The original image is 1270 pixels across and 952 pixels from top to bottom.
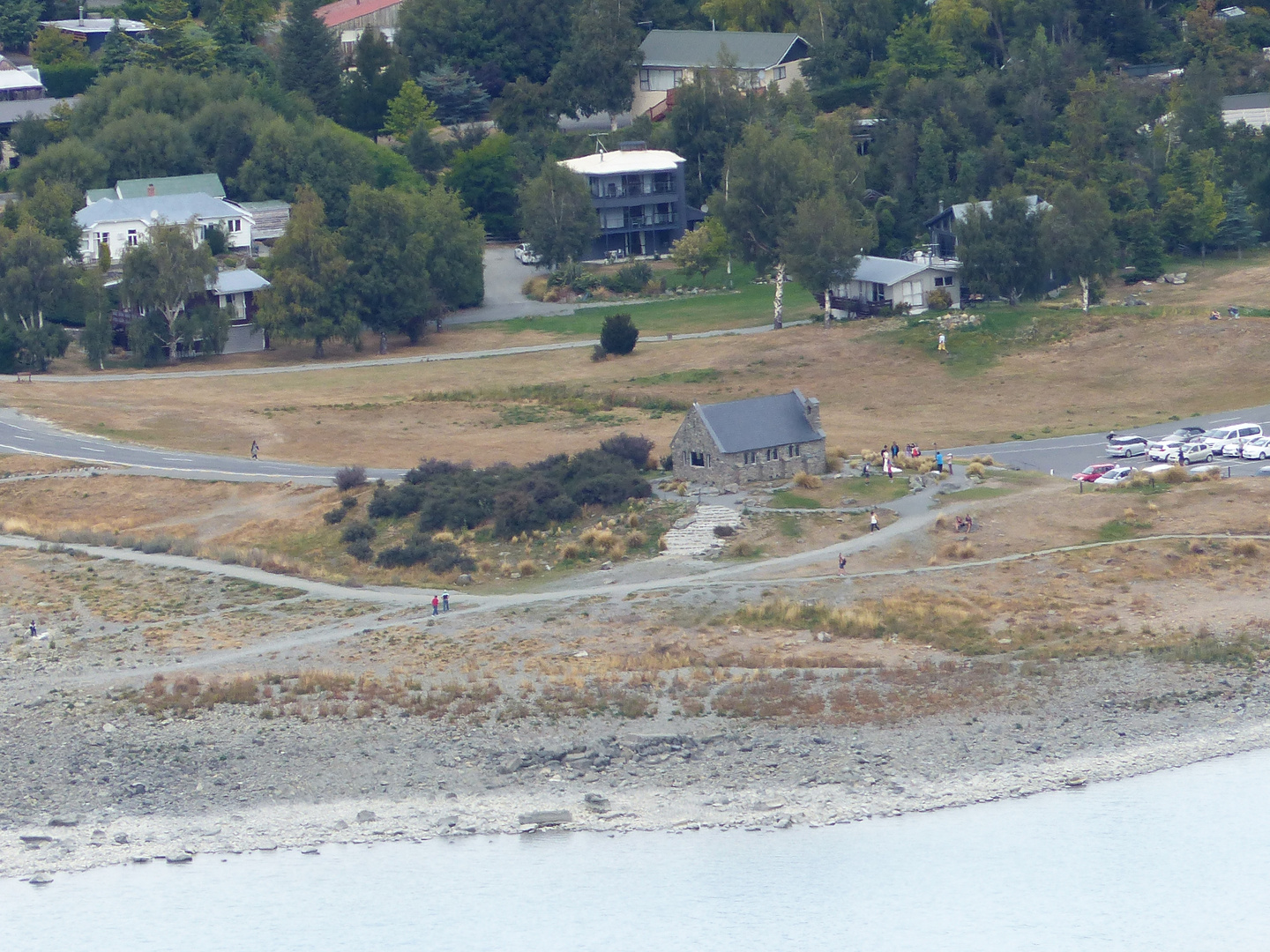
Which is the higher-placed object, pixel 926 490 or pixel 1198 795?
pixel 926 490

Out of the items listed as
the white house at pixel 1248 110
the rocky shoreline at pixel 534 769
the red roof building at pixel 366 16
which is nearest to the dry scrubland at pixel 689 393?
the white house at pixel 1248 110

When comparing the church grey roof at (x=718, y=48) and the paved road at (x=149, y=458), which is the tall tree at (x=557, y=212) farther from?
the paved road at (x=149, y=458)

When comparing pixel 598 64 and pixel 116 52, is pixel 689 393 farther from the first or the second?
pixel 116 52

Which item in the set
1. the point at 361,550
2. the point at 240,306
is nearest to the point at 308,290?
the point at 240,306

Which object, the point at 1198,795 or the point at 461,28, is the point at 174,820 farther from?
the point at 461,28

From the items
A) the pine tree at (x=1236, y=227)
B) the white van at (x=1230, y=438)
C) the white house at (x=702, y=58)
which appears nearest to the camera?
the white van at (x=1230, y=438)

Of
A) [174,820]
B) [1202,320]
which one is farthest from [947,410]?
[174,820]
